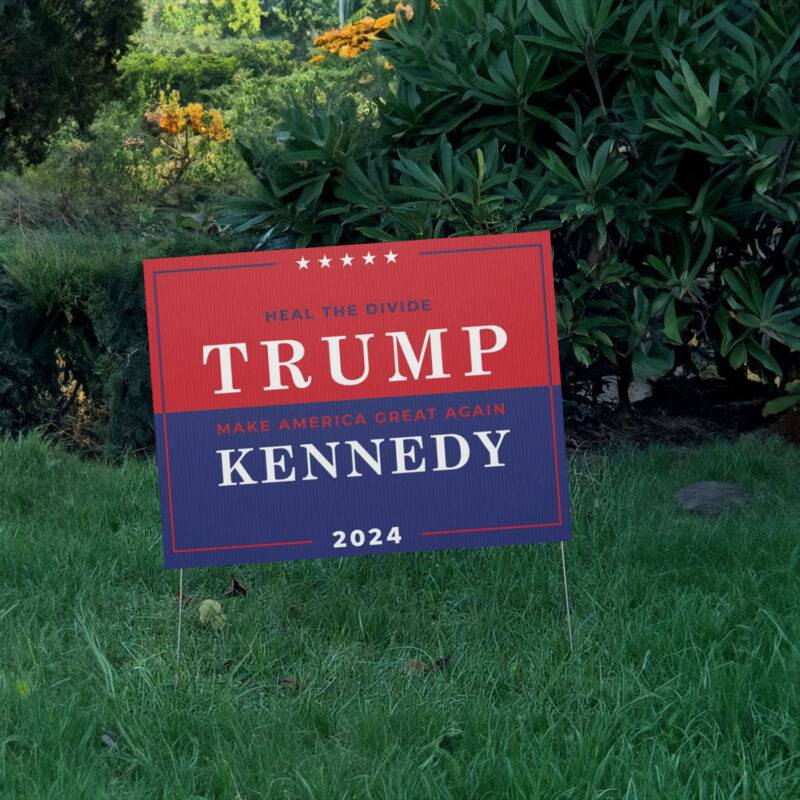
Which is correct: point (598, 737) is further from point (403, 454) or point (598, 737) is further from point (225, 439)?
point (225, 439)

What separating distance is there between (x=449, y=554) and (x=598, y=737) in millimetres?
1380

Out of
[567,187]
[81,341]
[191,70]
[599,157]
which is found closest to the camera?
[599,157]

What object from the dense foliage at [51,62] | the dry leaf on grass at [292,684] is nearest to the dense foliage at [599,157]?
the dry leaf on grass at [292,684]

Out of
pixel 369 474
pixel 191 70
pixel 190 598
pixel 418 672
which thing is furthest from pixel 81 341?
pixel 191 70

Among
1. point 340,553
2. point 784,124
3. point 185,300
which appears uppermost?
point 784,124

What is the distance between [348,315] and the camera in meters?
3.28

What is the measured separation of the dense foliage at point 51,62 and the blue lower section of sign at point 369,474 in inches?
304

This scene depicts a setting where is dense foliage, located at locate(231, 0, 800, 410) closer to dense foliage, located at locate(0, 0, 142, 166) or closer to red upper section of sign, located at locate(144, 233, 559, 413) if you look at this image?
red upper section of sign, located at locate(144, 233, 559, 413)

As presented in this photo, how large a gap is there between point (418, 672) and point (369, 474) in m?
0.59

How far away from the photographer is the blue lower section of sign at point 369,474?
3.25m

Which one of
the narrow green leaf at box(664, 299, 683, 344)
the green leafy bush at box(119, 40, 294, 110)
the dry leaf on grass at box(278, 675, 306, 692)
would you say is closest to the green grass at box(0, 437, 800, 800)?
the dry leaf on grass at box(278, 675, 306, 692)

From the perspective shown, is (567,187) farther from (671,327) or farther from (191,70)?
(191,70)

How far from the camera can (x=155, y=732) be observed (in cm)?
284

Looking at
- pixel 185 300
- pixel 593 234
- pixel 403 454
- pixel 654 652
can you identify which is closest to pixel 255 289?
pixel 185 300
